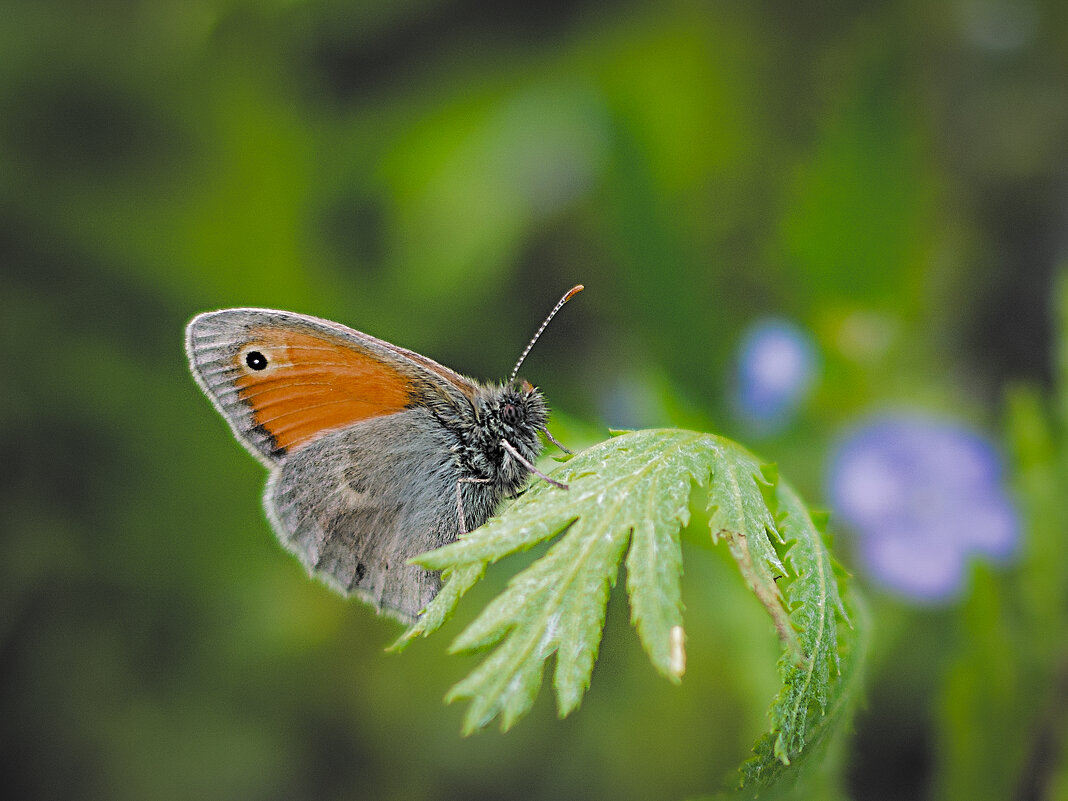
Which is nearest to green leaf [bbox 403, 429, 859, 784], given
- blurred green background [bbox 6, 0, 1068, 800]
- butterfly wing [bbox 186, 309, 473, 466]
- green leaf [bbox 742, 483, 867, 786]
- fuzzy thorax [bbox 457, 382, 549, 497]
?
green leaf [bbox 742, 483, 867, 786]

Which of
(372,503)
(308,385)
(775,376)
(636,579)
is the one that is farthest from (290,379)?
(775,376)

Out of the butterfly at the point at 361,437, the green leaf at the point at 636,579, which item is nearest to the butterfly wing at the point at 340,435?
the butterfly at the point at 361,437

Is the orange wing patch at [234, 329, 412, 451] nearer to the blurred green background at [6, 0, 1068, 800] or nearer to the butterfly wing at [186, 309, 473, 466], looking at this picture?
the butterfly wing at [186, 309, 473, 466]

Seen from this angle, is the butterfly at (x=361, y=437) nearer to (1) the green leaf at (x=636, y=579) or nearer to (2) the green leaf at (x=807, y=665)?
(1) the green leaf at (x=636, y=579)

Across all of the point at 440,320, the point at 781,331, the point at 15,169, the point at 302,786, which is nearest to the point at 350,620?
the point at 302,786

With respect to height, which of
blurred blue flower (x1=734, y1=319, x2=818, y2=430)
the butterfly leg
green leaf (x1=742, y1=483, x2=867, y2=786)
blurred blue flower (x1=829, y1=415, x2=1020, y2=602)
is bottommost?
blurred blue flower (x1=829, y1=415, x2=1020, y2=602)

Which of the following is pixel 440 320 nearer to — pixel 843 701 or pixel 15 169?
pixel 15 169
